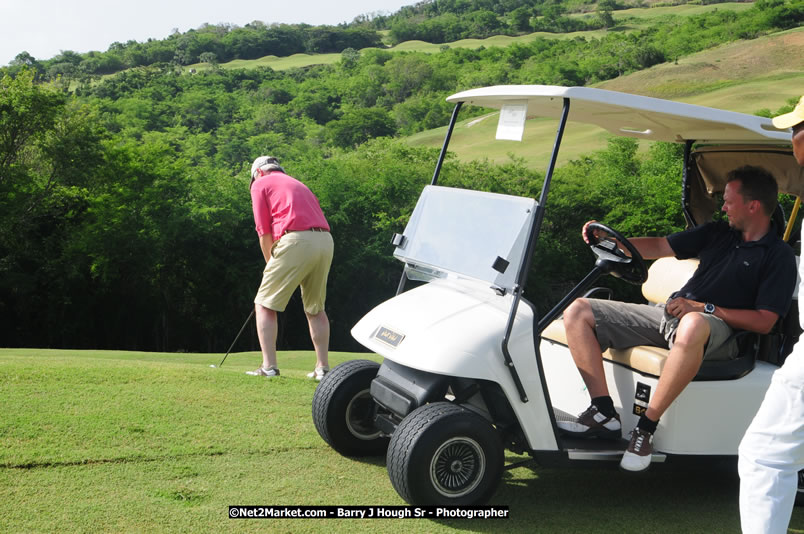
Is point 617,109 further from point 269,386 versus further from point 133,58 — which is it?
point 133,58

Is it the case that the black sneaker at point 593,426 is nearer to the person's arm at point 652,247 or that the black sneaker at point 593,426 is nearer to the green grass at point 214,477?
the green grass at point 214,477

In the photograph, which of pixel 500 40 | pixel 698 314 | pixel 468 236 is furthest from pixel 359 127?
pixel 698 314

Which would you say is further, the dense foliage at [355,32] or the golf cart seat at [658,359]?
the dense foliage at [355,32]

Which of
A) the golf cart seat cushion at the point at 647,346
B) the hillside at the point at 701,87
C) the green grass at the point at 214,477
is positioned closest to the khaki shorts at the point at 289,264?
the green grass at the point at 214,477

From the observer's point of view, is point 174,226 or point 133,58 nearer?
point 174,226

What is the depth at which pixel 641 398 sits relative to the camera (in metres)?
4.14

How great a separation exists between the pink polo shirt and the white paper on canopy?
2384 mm

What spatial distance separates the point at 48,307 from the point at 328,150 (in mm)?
43552

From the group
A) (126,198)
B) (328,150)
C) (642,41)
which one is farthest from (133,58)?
(126,198)

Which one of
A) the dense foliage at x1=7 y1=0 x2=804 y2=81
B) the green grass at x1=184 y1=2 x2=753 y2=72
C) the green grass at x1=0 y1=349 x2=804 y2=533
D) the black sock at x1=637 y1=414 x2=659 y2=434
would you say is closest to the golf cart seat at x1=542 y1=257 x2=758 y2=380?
the black sock at x1=637 y1=414 x2=659 y2=434

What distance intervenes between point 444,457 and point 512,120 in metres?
1.70

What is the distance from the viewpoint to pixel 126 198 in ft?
125

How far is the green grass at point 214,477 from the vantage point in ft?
11.7

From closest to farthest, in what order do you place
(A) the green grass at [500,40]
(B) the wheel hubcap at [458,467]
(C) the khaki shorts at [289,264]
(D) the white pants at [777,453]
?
(D) the white pants at [777,453] → (B) the wheel hubcap at [458,467] → (C) the khaki shorts at [289,264] → (A) the green grass at [500,40]
